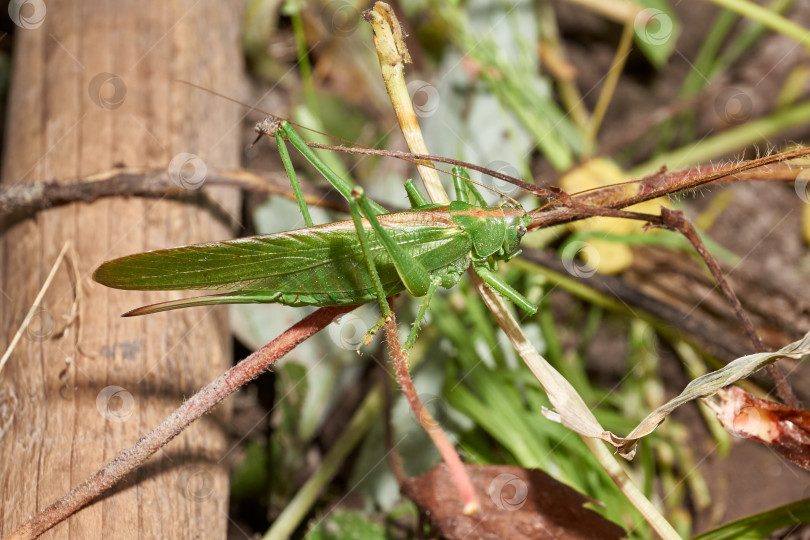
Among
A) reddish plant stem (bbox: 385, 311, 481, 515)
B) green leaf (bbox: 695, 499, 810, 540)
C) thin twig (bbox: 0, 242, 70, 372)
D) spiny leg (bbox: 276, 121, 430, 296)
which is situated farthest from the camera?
thin twig (bbox: 0, 242, 70, 372)

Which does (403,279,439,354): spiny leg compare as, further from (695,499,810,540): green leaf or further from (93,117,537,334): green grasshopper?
(695,499,810,540): green leaf

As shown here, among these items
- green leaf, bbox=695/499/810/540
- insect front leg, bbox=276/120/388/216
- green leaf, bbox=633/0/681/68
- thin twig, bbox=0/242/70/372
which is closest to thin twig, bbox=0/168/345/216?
thin twig, bbox=0/242/70/372

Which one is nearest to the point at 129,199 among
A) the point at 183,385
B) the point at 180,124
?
the point at 180,124

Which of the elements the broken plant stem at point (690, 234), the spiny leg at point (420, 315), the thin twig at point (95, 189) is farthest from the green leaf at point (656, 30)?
the spiny leg at point (420, 315)

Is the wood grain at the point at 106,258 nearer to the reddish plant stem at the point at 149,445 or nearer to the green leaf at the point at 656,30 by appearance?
A: the reddish plant stem at the point at 149,445

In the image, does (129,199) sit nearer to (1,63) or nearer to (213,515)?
(213,515)

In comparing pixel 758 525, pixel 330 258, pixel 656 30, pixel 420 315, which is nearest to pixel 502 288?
pixel 420 315

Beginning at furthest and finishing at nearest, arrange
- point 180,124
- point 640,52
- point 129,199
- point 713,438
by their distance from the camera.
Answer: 1. point 640,52
2. point 713,438
3. point 180,124
4. point 129,199

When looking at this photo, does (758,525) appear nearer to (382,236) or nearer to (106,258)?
(382,236)
